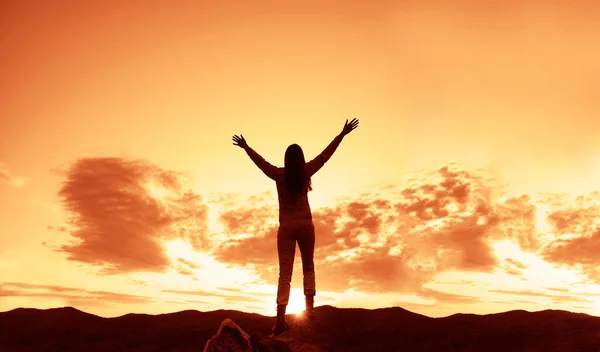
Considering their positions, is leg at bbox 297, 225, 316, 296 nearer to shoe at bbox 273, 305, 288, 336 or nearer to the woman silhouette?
the woman silhouette

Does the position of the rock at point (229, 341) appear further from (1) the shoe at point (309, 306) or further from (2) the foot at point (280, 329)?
(1) the shoe at point (309, 306)

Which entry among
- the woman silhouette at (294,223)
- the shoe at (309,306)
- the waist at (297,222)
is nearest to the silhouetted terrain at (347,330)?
the shoe at (309,306)

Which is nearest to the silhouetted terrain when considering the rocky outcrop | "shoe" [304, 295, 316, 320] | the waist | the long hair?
"shoe" [304, 295, 316, 320]

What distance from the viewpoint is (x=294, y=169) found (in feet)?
34.9

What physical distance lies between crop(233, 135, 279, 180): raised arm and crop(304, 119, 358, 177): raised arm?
0.71 metres

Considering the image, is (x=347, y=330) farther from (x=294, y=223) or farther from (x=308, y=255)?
(x=294, y=223)

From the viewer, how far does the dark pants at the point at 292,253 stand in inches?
425

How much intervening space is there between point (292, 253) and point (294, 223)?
0.66m

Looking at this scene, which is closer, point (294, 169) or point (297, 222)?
point (294, 169)

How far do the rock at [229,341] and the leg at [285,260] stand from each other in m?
1.43

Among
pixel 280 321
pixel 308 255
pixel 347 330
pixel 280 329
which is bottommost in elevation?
pixel 280 329

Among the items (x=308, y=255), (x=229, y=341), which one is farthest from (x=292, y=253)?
(x=229, y=341)

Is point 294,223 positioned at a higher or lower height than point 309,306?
higher

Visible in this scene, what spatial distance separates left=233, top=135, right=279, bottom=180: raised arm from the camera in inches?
440
